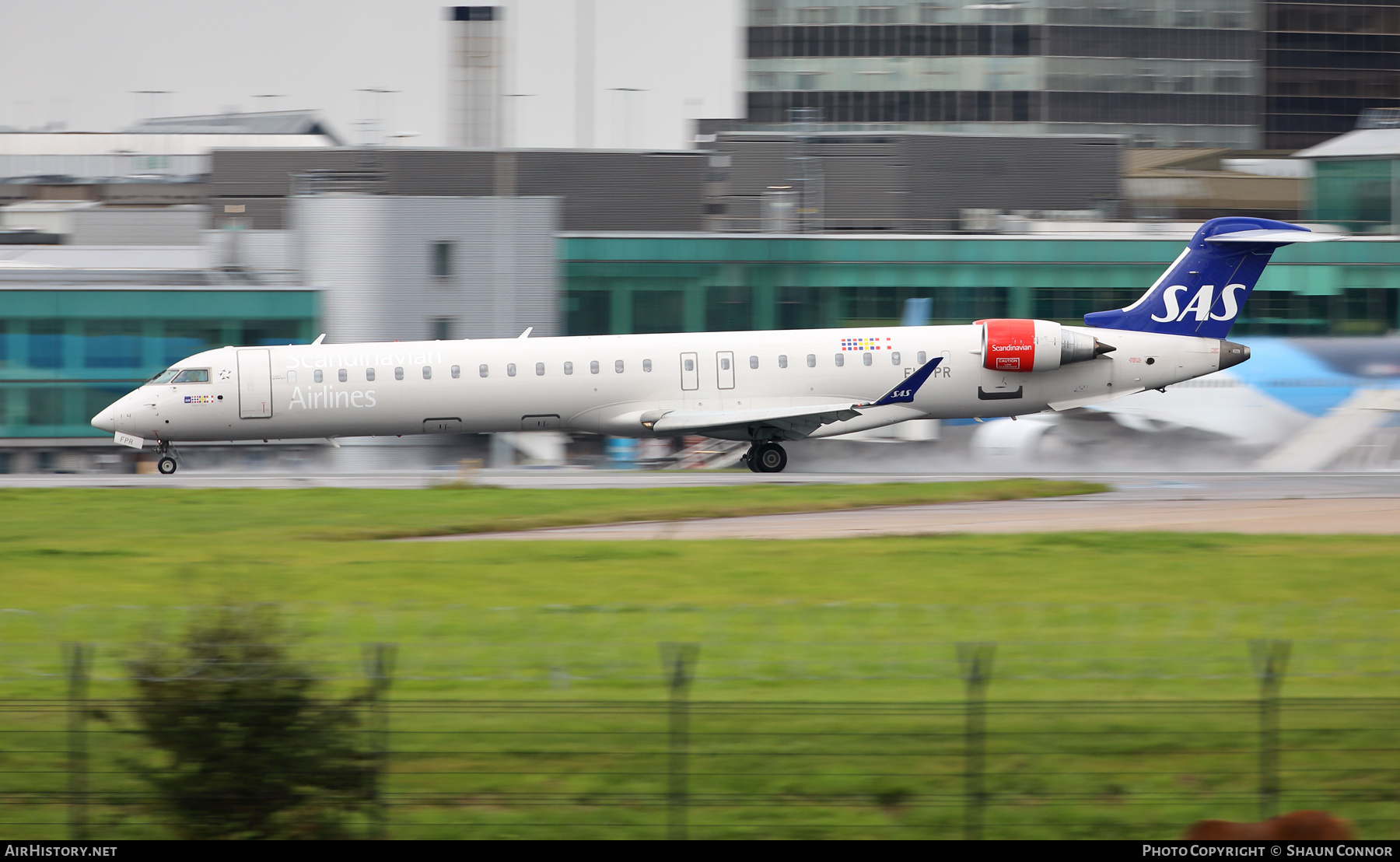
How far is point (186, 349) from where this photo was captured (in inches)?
1410

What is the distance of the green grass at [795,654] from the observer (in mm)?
8828

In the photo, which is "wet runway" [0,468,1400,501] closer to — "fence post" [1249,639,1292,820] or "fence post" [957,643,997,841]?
"fence post" [1249,639,1292,820]

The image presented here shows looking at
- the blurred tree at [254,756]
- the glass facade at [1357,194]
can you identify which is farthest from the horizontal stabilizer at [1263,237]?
the blurred tree at [254,756]

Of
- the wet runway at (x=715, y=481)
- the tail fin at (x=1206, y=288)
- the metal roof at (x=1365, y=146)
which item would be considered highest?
the metal roof at (x=1365, y=146)

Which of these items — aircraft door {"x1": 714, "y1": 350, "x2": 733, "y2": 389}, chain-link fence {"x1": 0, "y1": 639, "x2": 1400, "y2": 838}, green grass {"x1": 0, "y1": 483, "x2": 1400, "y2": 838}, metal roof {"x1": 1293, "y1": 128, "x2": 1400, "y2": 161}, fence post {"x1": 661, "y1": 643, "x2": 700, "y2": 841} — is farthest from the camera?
metal roof {"x1": 1293, "y1": 128, "x2": 1400, "y2": 161}

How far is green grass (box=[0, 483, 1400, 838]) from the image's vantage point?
348 inches

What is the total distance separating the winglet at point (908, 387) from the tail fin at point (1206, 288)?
425 cm

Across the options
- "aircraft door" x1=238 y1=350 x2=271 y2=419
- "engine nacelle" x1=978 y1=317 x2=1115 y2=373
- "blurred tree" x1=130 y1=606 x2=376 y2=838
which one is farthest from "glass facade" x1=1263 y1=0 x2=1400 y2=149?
"blurred tree" x1=130 y1=606 x2=376 y2=838

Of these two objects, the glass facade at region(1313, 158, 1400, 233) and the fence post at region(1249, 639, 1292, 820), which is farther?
the glass facade at region(1313, 158, 1400, 233)

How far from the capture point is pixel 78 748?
8516mm

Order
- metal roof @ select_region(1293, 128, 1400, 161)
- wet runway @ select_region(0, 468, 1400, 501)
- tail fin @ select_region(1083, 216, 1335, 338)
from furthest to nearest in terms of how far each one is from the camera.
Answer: metal roof @ select_region(1293, 128, 1400, 161), tail fin @ select_region(1083, 216, 1335, 338), wet runway @ select_region(0, 468, 1400, 501)

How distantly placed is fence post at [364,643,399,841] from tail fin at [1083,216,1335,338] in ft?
81.2

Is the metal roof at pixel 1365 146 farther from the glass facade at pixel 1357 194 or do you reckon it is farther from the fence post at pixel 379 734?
the fence post at pixel 379 734

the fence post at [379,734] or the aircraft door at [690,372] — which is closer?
the fence post at [379,734]
